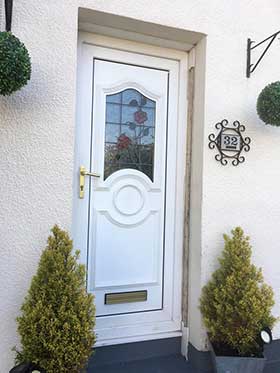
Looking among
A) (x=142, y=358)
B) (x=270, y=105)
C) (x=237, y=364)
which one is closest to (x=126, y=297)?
(x=142, y=358)

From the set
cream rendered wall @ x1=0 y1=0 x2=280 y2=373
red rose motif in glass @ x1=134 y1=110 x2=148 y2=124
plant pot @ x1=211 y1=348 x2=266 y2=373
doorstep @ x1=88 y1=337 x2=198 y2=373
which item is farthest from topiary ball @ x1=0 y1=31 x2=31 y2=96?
plant pot @ x1=211 y1=348 x2=266 y2=373

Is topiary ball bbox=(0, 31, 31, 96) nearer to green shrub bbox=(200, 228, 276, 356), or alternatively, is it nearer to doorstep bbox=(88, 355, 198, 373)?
green shrub bbox=(200, 228, 276, 356)

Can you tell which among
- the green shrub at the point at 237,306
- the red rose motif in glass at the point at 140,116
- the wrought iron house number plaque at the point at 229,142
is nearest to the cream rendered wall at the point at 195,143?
the wrought iron house number plaque at the point at 229,142

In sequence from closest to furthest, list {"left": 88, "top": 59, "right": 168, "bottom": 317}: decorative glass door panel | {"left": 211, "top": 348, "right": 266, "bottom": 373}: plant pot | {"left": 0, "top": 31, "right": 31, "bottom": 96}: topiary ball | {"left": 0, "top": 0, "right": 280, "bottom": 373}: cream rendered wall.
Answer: {"left": 0, "top": 31, "right": 31, "bottom": 96}: topiary ball
{"left": 0, "top": 0, "right": 280, "bottom": 373}: cream rendered wall
{"left": 211, "top": 348, "right": 266, "bottom": 373}: plant pot
{"left": 88, "top": 59, "right": 168, "bottom": 317}: decorative glass door panel

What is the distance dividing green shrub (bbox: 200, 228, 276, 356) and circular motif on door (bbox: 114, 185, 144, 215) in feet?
2.20

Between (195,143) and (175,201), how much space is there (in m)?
0.45

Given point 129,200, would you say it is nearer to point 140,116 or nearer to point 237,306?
point 140,116

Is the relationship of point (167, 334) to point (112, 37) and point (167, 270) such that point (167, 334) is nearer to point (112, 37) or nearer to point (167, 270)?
point (167, 270)

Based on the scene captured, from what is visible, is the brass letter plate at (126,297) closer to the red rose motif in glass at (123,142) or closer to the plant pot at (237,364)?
the plant pot at (237,364)

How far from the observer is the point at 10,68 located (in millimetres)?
1588

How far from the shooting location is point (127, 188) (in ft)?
7.84

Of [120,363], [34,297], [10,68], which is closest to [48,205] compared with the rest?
[34,297]

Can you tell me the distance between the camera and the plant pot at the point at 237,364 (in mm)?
2057

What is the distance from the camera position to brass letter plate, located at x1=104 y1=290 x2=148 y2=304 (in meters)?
2.33
